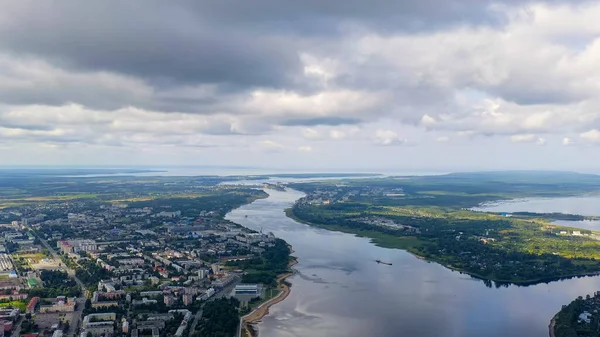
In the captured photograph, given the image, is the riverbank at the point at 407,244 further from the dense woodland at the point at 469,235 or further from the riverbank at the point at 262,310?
the riverbank at the point at 262,310

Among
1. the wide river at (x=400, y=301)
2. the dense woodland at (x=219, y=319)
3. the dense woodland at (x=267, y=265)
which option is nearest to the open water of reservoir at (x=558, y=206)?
the wide river at (x=400, y=301)

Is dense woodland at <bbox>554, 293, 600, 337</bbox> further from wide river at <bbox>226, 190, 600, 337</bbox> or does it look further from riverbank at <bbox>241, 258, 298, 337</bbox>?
riverbank at <bbox>241, 258, 298, 337</bbox>

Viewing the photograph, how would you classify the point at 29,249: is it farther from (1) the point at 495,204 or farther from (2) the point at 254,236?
(1) the point at 495,204

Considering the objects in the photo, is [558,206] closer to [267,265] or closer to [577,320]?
[267,265]

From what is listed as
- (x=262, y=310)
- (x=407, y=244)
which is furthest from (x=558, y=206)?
(x=262, y=310)

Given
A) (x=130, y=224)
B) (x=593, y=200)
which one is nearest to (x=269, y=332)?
(x=130, y=224)

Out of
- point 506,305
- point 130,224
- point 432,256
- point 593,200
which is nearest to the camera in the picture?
point 506,305

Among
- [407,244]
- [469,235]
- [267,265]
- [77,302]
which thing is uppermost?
[469,235]
